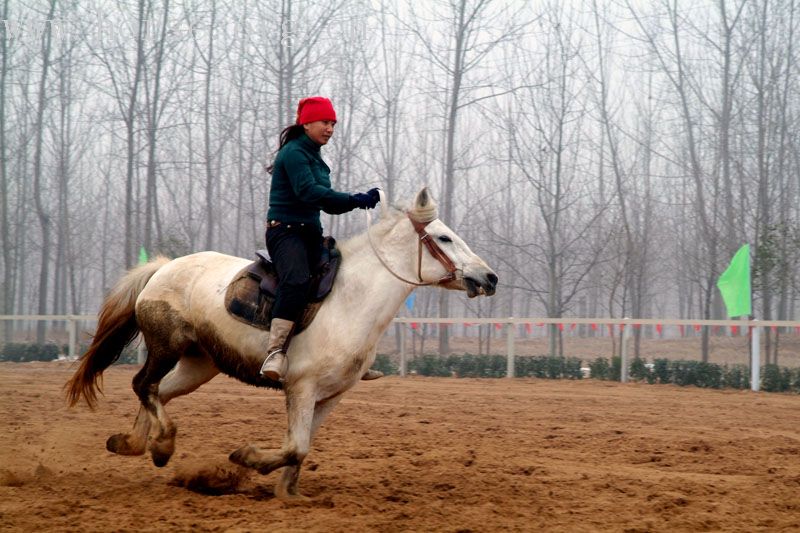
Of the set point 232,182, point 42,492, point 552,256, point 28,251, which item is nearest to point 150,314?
point 42,492

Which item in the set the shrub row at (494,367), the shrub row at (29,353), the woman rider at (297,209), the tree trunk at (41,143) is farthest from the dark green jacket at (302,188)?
the tree trunk at (41,143)

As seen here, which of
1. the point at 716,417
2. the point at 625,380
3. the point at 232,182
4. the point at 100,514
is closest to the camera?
the point at 100,514

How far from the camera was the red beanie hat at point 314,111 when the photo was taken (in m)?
6.27

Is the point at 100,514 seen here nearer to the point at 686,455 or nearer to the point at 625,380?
the point at 686,455

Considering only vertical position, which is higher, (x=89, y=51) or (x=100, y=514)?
(x=89, y=51)

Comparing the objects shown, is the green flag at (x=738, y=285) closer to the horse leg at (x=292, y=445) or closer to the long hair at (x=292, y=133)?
the long hair at (x=292, y=133)

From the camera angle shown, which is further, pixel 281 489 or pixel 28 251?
pixel 28 251

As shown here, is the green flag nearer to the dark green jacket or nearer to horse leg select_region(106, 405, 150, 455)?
the dark green jacket

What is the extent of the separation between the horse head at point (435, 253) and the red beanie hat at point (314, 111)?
0.95 metres

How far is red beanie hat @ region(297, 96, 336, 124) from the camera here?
6.27 metres

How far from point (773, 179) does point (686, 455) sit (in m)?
18.8

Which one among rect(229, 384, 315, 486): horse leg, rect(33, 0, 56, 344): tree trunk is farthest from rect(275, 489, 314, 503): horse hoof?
rect(33, 0, 56, 344): tree trunk

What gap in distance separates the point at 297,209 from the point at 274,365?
1250 mm

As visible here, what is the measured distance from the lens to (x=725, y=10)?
24.0 m
